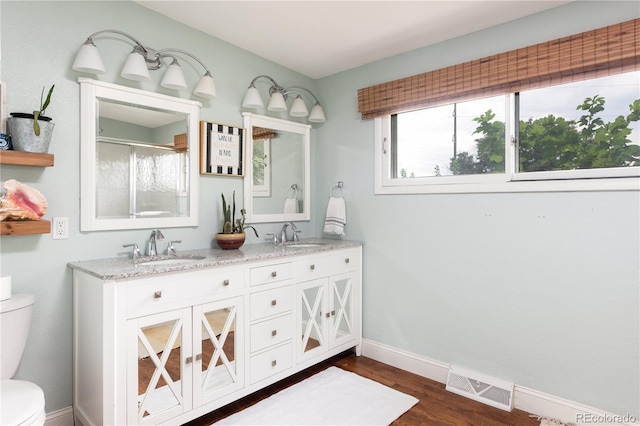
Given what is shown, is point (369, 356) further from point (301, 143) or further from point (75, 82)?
point (75, 82)

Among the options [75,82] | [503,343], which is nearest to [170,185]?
[75,82]

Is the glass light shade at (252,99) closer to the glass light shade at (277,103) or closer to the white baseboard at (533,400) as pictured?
the glass light shade at (277,103)

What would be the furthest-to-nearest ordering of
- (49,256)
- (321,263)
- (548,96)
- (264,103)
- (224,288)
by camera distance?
1. (264,103)
2. (321,263)
3. (548,96)
4. (224,288)
5. (49,256)

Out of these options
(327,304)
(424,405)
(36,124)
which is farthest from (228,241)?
(424,405)

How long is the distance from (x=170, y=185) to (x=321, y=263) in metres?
1.14

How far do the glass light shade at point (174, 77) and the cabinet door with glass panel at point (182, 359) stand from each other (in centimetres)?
131

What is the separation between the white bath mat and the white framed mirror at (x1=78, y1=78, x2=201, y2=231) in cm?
123

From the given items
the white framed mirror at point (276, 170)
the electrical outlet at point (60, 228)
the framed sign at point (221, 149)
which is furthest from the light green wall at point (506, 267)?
the electrical outlet at point (60, 228)

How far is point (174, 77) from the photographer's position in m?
2.18

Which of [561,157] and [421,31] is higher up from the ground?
[421,31]

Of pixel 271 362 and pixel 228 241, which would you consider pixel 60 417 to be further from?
pixel 228 241

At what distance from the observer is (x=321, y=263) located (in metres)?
2.61

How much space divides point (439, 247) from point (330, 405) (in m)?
1.25

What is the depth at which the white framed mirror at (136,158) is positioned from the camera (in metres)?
1.97
